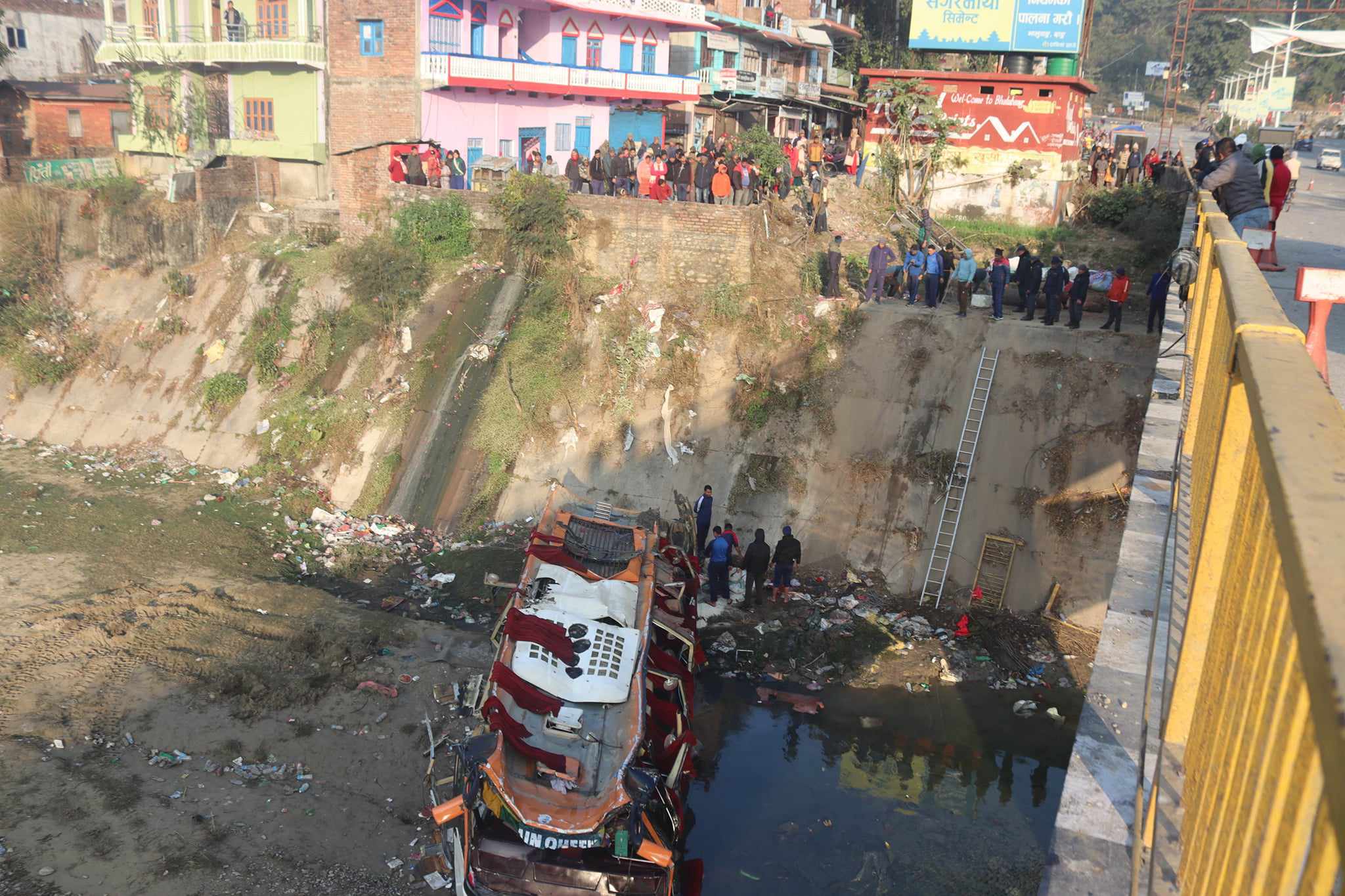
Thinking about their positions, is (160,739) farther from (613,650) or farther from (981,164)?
(981,164)

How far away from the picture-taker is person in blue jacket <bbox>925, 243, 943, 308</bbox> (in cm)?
1793

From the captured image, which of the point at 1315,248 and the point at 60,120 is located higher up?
the point at 60,120

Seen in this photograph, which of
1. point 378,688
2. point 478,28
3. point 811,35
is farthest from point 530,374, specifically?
point 811,35

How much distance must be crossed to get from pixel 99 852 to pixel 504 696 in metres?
3.75

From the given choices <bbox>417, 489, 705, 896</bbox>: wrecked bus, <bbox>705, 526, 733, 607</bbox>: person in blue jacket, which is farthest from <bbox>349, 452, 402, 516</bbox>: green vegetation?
<bbox>705, 526, 733, 607</bbox>: person in blue jacket

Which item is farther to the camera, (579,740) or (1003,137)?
(1003,137)

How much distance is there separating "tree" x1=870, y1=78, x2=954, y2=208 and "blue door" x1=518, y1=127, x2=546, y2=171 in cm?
880

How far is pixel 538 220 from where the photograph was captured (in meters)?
19.7

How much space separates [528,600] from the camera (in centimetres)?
1136

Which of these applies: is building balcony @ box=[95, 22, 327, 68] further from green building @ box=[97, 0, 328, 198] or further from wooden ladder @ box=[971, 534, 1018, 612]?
wooden ladder @ box=[971, 534, 1018, 612]

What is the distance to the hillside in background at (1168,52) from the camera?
219 ft

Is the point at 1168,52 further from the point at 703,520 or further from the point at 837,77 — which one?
the point at 703,520

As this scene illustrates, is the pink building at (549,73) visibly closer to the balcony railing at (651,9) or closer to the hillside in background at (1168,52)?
the balcony railing at (651,9)

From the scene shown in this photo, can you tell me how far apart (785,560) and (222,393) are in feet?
38.9
